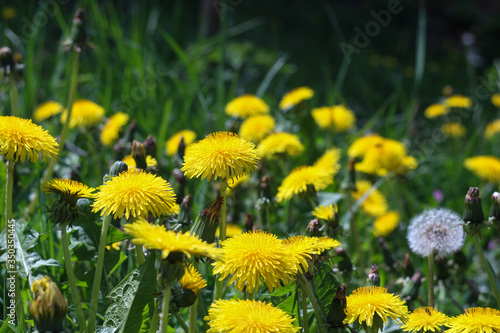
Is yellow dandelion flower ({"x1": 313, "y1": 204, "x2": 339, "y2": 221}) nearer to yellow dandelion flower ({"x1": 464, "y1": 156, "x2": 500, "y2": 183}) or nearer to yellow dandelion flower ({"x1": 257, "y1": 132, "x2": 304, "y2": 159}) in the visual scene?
yellow dandelion flower ({"x1": 257, "y1": 132, "x2": 304, "y2": 159})

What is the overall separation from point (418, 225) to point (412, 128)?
A: 5.90 feet

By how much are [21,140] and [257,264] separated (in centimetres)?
56

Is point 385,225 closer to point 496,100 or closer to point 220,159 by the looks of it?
point 220,159

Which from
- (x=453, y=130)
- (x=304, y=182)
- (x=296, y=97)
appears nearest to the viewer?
(x=304, y=182)

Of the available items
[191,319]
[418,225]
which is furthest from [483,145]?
[191,319]

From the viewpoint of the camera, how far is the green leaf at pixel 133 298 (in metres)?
0.99

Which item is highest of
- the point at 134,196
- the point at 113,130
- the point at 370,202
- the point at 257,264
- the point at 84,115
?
the point at 84,115

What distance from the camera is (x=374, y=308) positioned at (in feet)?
3.11

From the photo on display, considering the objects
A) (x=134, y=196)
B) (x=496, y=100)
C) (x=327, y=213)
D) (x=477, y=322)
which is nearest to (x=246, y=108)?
(x=327, y=213)

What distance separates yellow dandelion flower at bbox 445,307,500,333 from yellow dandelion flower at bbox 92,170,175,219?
591 mm

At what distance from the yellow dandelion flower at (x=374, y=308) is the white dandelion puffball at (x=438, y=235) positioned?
370mm

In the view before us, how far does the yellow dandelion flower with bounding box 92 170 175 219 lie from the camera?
95 centimetres

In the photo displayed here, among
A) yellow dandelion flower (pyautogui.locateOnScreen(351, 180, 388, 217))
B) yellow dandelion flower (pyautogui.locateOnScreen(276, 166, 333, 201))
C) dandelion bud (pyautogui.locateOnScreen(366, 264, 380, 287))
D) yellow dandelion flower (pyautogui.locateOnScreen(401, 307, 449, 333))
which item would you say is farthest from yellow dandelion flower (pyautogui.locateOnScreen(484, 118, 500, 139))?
yellow dandelion flower (pyautogui.locateOnScreen(401, 307, 449, 333))

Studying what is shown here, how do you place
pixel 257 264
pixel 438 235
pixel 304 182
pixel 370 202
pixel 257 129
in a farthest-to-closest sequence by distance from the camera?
pixel 370 202 → pixel 257 129 → pixel 304 182 → pixel 438 235 → pixel 257 264
